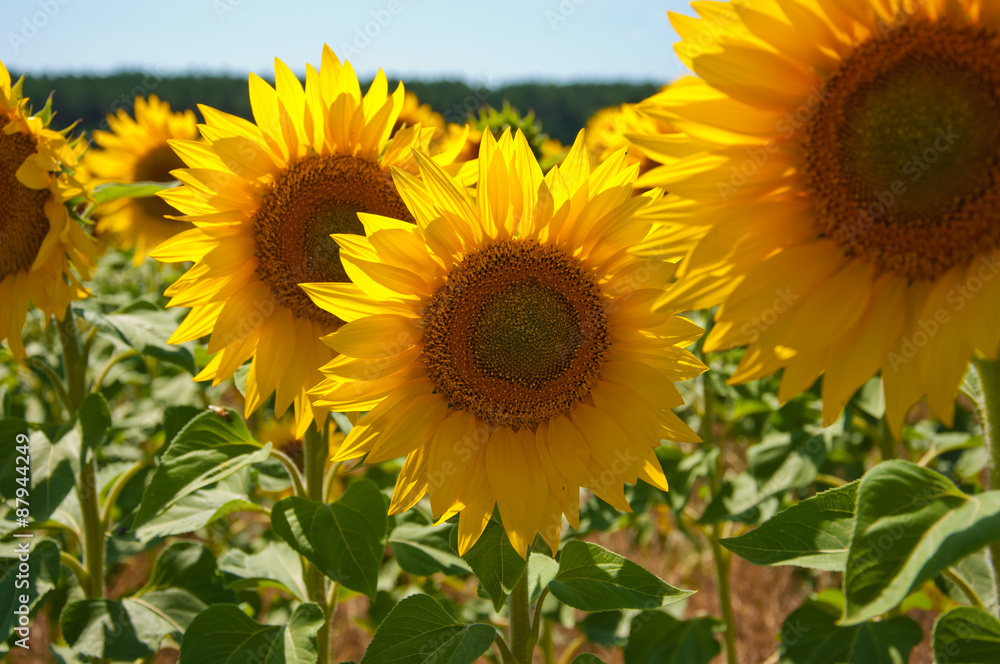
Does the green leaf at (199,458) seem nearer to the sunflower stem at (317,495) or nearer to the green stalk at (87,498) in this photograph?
the sunflower stem at (317,495)

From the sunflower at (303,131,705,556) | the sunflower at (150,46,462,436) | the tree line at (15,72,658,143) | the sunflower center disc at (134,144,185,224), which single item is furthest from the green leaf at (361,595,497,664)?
the tree line at (15,72,658,143)

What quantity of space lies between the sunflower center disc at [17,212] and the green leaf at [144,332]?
10.8 inches

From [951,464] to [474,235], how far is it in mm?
3063

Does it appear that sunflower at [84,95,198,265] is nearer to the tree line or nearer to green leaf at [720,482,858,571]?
green leaf at [720,482,858,571]

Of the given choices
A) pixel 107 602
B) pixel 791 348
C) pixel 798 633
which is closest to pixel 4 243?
pixel 107 602

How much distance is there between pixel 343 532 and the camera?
1.95 metres

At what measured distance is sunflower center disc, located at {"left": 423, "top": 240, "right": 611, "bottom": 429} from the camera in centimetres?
181

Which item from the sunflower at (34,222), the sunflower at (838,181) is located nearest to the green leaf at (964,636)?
the sunflower at (838,181)

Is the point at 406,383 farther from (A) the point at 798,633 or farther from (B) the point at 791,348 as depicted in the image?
(A) the point at 798,633

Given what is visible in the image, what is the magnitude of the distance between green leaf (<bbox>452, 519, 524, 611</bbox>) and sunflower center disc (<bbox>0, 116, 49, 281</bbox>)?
1.80 meters

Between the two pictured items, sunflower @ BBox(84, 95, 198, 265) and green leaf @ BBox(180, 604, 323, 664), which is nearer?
green leaf @ BBox(180, 604, 323, 664)

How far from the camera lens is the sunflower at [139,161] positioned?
5910 millimetres

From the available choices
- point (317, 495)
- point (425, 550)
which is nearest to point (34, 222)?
point (317, 495)

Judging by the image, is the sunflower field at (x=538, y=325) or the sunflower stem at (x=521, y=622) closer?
the sunflower field at (x=538, y=325)
